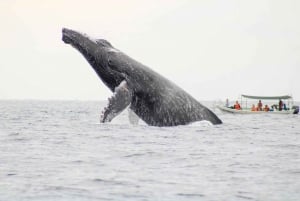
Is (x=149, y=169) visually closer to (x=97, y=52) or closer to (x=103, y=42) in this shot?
(x=97, y=52)

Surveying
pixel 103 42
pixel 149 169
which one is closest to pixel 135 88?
pixel 103 42

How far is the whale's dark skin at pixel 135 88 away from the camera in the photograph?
17750 millimetres

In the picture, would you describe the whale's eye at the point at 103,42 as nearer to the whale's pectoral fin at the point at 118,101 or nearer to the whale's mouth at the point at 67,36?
the whale's mouth at the point at 67,36

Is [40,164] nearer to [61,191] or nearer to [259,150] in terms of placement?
[61,191]

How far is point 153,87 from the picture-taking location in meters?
18.0

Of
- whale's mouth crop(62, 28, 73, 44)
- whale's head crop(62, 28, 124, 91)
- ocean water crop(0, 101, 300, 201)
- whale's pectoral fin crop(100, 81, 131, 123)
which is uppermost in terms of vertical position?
whale's mouth crop(62, 28, 73, 44)

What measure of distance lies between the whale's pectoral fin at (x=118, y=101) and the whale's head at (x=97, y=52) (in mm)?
788

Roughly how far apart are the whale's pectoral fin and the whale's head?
0.79 metres

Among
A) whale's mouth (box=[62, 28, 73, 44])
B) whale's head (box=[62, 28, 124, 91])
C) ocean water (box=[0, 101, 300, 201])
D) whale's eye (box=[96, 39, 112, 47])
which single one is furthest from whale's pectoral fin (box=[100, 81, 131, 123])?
whale's mouth (box=[62, 28, 73, 44])

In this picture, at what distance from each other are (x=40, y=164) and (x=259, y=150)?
5.96 meters

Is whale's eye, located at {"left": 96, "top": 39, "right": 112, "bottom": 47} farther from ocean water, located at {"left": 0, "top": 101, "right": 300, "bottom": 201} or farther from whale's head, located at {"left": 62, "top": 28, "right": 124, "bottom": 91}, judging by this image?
ocean water, located at {"left": 0, "top": 101, "right": 300, "bottom": 201}

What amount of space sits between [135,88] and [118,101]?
82cm

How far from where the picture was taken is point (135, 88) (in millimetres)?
17938

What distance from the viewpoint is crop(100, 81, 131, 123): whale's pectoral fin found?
17469 millimetres
